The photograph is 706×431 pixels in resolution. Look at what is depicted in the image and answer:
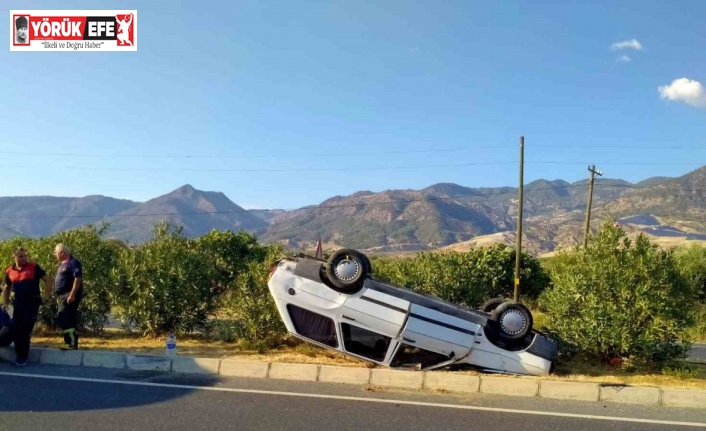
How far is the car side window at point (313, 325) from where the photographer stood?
7855mm

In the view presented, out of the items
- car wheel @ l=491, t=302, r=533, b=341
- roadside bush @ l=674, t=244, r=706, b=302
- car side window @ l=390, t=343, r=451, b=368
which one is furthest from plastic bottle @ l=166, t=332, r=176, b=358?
roadside bush @ l=674, t=244, r=706, b=302

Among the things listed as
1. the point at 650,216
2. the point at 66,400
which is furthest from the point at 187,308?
the point at 650,216

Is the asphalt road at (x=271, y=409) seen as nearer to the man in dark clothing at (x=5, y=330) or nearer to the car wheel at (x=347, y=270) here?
the man in dark clothing at (x=5, y=330)

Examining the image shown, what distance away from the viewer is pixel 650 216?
513 ft

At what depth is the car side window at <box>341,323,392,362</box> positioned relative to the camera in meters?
7.83

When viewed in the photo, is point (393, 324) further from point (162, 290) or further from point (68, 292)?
point (68, 292)

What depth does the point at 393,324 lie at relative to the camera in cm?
756

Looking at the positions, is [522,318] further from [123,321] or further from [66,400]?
[123,321]

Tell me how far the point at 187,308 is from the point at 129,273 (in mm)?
1166

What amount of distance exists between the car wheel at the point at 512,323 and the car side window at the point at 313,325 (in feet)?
7.28

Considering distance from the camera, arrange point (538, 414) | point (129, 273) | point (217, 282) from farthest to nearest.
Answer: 1. point (217, 282)
2. point (129, 273)
3. point (538, 414)

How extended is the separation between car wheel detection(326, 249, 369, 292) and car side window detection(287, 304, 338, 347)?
0.54 metres

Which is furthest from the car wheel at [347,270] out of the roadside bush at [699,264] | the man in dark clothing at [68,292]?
the roadside bush at [699,264]

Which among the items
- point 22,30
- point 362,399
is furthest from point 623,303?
point 22,30
